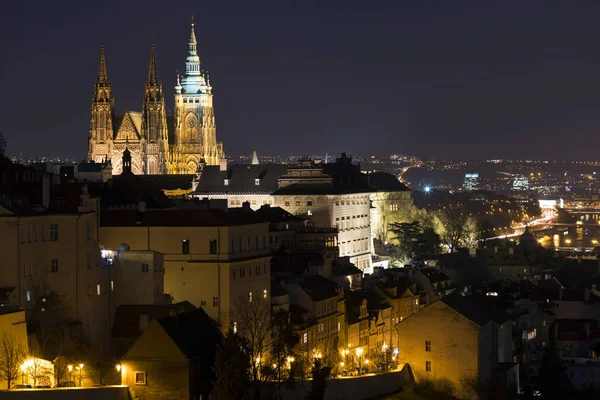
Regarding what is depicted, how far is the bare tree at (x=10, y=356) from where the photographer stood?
2147 inches

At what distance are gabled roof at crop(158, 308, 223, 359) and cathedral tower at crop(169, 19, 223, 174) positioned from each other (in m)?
123

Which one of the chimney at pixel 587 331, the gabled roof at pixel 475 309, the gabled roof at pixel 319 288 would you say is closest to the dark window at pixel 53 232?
the gabled roof at pixel 319 288

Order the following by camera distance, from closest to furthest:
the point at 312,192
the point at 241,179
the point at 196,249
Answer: the point at 196,249 < the point at 312,192 < the point at 241,179

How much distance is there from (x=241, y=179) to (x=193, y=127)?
221 feet

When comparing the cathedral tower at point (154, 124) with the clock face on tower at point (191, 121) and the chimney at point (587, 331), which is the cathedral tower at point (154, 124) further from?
the chimney at point (587, 331)

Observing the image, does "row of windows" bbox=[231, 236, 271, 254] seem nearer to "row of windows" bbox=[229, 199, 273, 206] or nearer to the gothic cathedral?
"row of windows" bbox=[229, 199, 273, 206]

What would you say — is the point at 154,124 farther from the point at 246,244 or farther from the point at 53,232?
the point at 53,232

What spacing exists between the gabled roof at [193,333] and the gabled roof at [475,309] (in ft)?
48.7

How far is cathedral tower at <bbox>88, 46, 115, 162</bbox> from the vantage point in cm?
18512

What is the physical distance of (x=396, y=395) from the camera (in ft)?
225

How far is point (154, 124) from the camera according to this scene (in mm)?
186500

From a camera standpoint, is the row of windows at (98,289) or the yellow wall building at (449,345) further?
the yellow wall building at (449,345)

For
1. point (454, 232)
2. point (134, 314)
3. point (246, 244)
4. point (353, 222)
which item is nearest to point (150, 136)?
point (454, 232)

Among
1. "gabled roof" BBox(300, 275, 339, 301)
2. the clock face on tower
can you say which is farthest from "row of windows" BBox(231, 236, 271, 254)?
the clock face on tower
